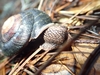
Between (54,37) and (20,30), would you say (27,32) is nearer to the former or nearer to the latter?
(20,30)

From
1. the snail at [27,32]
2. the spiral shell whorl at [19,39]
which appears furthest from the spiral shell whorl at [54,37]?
the spiral shell whorl at [19,39]

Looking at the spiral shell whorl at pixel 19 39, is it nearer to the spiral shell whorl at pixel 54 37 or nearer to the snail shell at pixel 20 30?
the snail shell at pixel 20 30

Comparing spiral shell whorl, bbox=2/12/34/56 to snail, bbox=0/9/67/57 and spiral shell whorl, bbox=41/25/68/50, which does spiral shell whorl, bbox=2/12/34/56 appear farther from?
spiral shell whorl, bbox=41/25/68/50

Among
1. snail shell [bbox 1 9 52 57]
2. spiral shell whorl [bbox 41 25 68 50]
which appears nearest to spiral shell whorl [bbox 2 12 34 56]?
snail shell [bbox 1 9 52 57]

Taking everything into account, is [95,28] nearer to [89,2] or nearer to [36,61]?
[89,2]

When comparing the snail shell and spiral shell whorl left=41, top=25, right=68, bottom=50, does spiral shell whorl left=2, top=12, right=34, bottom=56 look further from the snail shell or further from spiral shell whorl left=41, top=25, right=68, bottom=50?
spiral shell whorl left=41, top=25, right=68, bottom=50

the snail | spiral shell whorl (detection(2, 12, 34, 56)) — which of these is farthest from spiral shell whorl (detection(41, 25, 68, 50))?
spiral shell whorl (detection(2, 12, 34, 56))

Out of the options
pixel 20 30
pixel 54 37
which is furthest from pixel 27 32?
pixel 54 37

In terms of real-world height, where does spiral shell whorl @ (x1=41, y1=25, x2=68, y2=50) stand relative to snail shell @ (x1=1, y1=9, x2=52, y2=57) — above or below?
below
